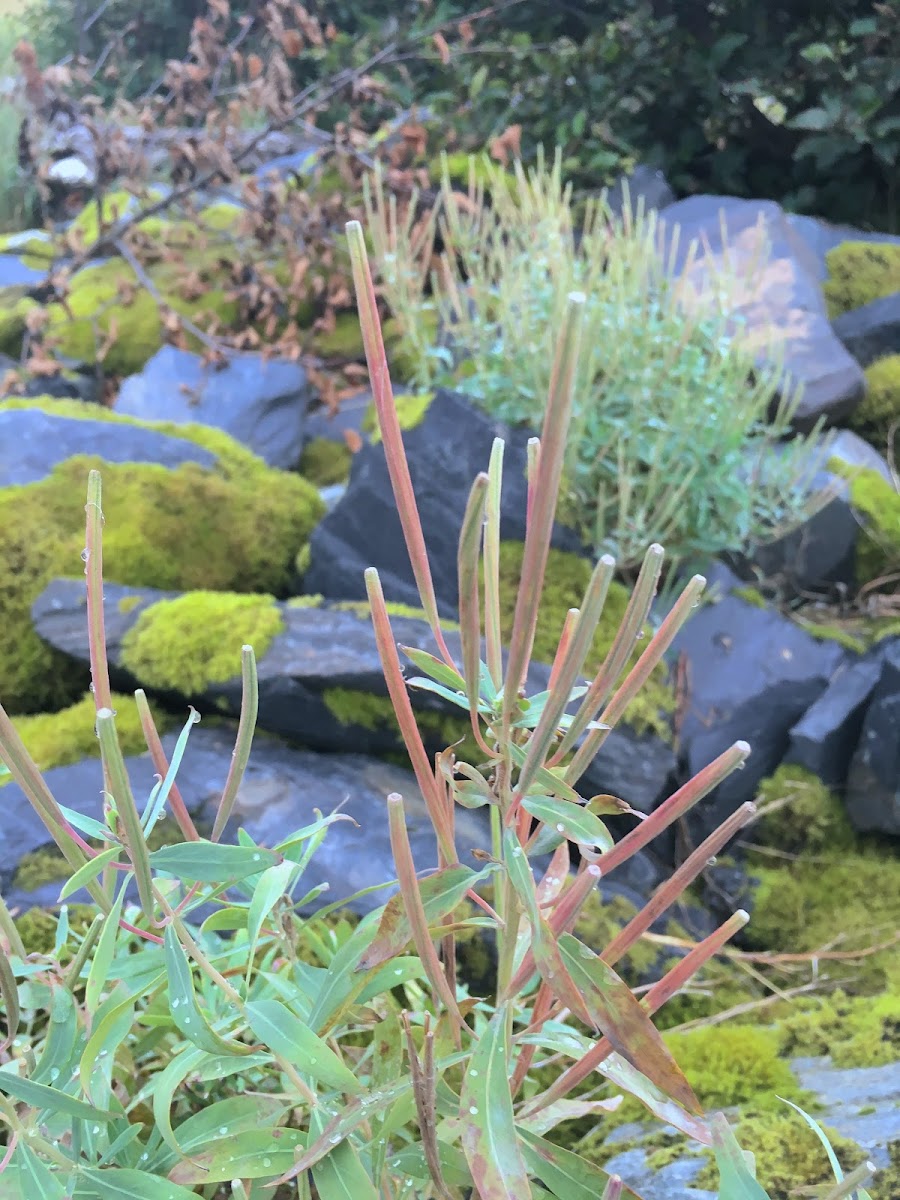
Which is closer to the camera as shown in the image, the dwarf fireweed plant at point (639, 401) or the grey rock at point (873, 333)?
the dwarf fireweed plant at point (639, 401)

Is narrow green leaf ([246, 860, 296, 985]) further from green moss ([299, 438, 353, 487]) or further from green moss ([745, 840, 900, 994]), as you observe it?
green moss ([299, 438, 353, 487])

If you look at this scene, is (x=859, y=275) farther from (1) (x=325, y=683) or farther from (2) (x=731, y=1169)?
(2) (x=731, y=1169)

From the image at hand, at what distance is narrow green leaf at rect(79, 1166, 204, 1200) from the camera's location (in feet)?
1.78

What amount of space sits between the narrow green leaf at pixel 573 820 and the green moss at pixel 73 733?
1.48m

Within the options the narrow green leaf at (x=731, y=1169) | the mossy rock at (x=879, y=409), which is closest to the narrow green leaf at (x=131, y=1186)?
the narrow green leaf at (x=731, y=1169)

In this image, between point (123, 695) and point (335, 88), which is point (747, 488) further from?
point (335, 88)

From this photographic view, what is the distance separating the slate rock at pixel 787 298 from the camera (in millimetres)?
3232

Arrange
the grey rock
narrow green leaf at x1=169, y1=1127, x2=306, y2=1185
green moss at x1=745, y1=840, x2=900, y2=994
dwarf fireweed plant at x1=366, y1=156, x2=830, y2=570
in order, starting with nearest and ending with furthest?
narrow green leaf at x1=169, y1=1127, x2=306, y2=1185
green moss at x1=745, y1=840, x2=900, y2=994
dwarf fireweed plant at x1=366, y1=156, x2=830, y2=570
the grey rock

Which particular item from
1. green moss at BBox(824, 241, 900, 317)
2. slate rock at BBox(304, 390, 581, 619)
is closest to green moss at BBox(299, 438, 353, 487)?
slate rock at BBox(304, 390, 581, 619)

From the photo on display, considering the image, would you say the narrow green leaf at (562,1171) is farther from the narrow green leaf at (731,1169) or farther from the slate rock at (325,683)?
the slate rock at (325,683)

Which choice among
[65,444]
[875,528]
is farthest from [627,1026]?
[875,528]

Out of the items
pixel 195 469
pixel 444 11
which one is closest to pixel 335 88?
pixel 444 11

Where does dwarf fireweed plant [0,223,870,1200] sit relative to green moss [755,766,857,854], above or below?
above

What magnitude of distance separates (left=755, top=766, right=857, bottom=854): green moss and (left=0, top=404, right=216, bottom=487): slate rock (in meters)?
1.93
